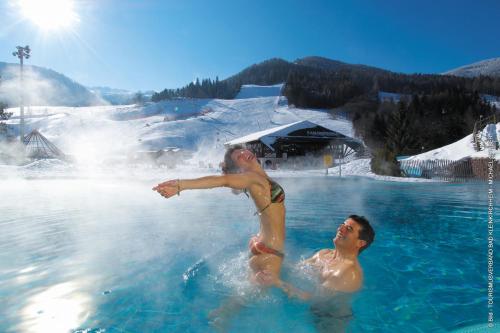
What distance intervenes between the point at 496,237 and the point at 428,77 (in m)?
134

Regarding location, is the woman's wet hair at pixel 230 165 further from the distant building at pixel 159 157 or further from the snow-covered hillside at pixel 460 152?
the distant building at pixel 159 157

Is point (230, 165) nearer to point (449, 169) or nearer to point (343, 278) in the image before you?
point (343, 278)

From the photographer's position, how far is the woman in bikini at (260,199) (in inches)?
121

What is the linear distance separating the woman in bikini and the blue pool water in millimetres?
279

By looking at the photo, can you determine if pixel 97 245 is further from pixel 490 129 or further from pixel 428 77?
pixel 428 77

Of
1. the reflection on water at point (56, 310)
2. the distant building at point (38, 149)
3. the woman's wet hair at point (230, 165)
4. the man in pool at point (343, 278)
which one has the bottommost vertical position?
the reflection on water at point (56, 310)

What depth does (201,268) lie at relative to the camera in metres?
4.97

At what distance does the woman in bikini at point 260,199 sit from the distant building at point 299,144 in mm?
26865

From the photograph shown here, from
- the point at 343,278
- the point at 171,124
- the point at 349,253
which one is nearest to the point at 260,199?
the point at 349,253

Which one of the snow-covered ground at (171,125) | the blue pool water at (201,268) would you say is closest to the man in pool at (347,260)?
the blue pool water at (201,268)

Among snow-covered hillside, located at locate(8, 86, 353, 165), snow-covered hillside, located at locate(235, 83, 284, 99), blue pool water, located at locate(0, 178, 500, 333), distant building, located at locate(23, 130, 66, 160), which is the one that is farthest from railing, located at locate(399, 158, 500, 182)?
snow-covered hillside, located at locate(235, 83, 284, 99)

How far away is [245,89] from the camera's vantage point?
119562mm

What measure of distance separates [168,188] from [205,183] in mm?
299

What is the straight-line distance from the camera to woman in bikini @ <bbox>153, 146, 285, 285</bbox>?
3077 millimetres
